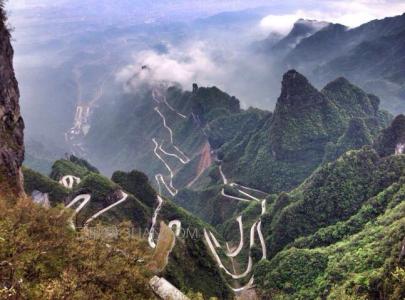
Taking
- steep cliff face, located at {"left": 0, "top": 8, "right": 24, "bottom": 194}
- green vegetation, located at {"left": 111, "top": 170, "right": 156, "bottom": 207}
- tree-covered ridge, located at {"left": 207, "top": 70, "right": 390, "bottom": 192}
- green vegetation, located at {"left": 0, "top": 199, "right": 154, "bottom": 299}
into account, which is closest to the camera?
green vegetation, located at {"left": 0, "top": 199, "right": 154, "bottom": 299}

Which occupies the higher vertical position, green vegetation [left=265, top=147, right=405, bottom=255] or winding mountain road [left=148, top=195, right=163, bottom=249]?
green vegetation [left=265, top=147, right=405, bottom=255]

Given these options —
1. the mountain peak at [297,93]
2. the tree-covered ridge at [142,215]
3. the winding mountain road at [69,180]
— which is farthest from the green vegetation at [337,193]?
the mountain peak at [297,93]

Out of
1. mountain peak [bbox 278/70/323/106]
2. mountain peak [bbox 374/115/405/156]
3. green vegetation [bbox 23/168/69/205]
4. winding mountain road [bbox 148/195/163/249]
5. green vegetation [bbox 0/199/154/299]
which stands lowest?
winding mountain road [bbox 148/195/163/249]

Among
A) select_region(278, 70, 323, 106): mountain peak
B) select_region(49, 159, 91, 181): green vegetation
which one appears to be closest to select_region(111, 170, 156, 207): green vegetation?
select_region(49, 159, 91, 181): green vegetation

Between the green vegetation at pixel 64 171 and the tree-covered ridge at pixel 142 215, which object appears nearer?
the tree-covered ridge at pixel 142 215

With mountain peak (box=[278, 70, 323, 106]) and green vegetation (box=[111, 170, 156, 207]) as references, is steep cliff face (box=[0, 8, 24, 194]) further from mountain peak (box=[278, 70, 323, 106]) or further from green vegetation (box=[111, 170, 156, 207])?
mountain peak (box=[278, 70, 323, 106])

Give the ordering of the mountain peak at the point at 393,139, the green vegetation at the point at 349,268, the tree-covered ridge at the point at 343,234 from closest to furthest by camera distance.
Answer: the green vegetation at the point at 349,268, the tree-covered ridge at the point at 343,234, the mountain peak at the point at 393,139

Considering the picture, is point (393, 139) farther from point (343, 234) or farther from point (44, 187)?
point (44, 187)

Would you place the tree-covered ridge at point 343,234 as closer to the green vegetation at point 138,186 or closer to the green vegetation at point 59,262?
the green vegetation at point 59,262

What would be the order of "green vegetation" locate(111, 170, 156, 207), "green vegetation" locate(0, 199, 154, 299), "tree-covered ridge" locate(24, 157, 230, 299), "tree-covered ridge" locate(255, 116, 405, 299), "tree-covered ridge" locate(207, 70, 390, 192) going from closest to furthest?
"green vegetation" locate(0, 199, 154, 299), "tree-covered ridge" locate(255, 116, 405, 299), "tree-covered ridge" locate(24, 157, 230, 299), "green vegetation" locate(111, 170, 156, 207), "tree-covered ridge" locate(207, 70, 390, 192)
